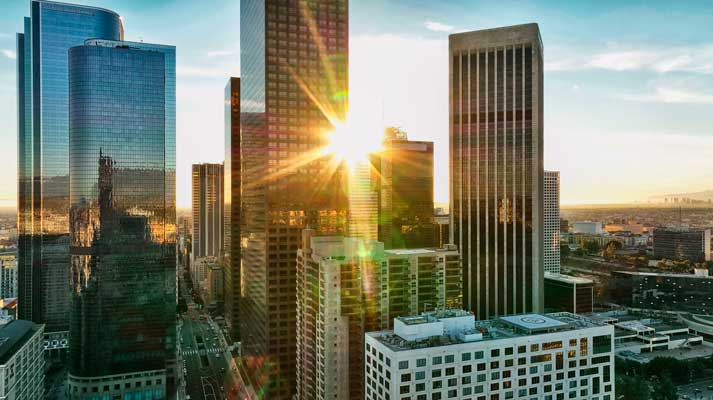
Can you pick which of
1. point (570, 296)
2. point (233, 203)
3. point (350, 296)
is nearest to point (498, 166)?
point (570, 296)

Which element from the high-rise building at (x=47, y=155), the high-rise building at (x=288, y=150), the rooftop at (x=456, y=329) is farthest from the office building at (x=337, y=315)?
the high-rise building at (x=47, y=155)

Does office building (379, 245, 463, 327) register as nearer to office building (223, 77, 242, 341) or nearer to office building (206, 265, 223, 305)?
office building (223, 77, 242, 341)

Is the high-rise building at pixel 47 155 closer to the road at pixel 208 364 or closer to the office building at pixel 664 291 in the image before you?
the road at pixel 208 364

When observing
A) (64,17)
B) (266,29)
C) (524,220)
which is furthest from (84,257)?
(524,220)

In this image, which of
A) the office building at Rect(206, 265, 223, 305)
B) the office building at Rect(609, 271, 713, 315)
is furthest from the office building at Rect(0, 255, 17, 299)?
the office building at Rect(609, 271, 713, 315)

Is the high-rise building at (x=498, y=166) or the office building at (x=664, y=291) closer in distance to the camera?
the high-rise building at (x=498, y=166)

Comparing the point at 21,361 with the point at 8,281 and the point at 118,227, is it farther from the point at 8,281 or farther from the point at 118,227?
the point at 8,281
